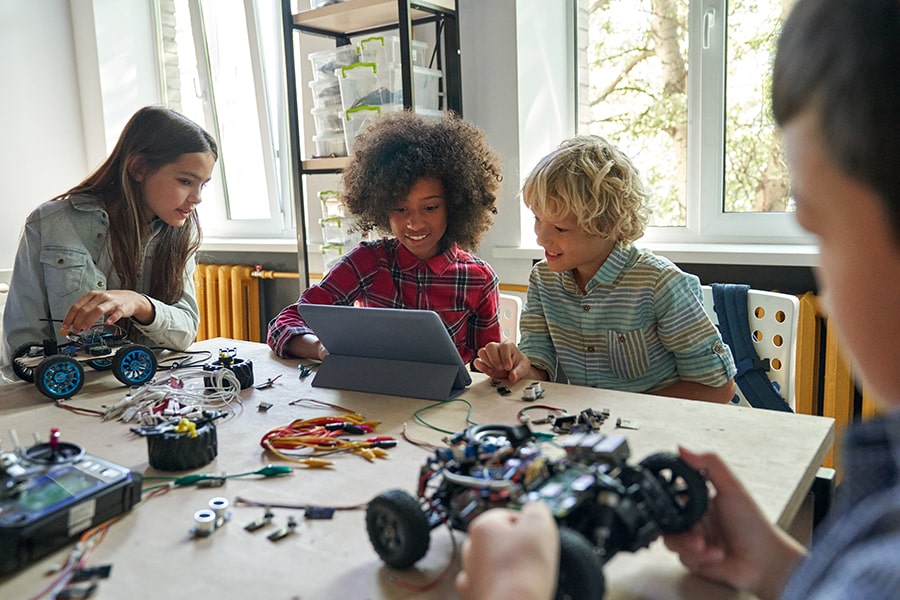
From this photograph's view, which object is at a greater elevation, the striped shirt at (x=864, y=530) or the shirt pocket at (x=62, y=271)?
the shirt pocket at (x=62, y=271)

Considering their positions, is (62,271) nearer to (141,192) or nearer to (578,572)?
(141,192)

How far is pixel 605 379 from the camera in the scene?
144cm

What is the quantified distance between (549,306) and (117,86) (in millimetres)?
2823

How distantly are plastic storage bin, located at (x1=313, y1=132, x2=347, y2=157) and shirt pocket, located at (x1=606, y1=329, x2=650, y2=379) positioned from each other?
1339 mm

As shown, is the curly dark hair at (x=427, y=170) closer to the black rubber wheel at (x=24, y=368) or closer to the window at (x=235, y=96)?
the black rubber wheel at (x=24, y=368)

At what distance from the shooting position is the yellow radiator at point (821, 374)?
193cm

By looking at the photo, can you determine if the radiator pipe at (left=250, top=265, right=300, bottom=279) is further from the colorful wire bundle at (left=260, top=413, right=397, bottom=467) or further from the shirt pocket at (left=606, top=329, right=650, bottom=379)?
the colorful wire bundle at (left=260, top=413, right=397, bottom=467)

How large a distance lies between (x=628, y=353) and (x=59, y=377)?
1.02 meters

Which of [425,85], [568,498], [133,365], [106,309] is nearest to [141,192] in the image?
[106,309]

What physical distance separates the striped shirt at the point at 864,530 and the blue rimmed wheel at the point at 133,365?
1.12 metres

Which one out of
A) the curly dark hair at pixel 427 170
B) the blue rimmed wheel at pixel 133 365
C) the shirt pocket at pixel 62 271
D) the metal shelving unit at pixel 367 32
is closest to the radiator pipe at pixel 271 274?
the metal shelving unit at pixel 367 32

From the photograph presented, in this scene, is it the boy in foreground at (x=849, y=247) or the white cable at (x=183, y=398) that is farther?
the white cable at (x=183, y=398)

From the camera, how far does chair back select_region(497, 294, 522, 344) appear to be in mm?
1846

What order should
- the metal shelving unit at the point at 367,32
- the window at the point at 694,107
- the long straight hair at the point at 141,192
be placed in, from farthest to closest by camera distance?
the window at the point at 694,107 → the metal shelving unit at the point at 367,32 → the long straight hair at the point at 141,192
